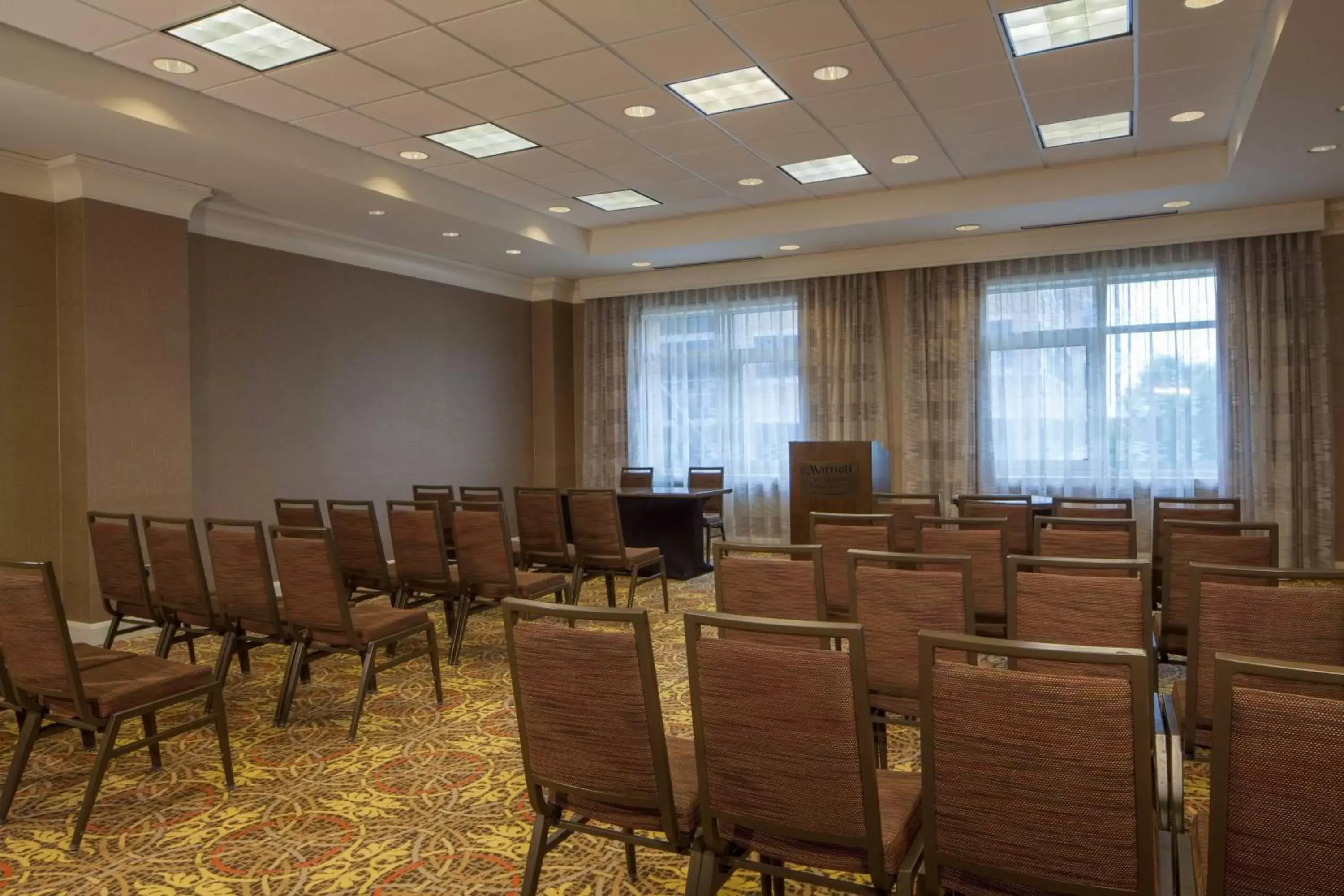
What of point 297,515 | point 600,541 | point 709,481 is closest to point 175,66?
point 297,515

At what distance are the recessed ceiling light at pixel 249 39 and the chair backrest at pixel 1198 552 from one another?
4.95m

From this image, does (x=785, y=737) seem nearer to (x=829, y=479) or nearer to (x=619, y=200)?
(x=829, y=479)

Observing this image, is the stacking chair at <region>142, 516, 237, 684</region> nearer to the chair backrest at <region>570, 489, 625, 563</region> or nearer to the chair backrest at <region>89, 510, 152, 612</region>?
the chair backrest at <region>89, 510, 152, 612</region>

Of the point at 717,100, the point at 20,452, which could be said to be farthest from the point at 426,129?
the point at 20,452

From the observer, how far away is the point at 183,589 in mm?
4375

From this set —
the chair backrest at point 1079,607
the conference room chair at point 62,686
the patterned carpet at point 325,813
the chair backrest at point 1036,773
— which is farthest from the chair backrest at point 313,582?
the chair backrest at point 1036,773

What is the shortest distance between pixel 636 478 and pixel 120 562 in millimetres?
5744

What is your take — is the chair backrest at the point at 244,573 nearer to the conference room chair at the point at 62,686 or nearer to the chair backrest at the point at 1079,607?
the conference room chair at the point at 62,686

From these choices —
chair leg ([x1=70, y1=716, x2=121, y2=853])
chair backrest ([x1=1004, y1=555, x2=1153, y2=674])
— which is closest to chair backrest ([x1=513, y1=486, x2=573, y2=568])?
chair leg ([x1=70, y1=716, x2=121, y2=853])

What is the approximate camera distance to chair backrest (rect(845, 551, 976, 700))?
9.40ft

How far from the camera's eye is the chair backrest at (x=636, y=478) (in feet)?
31.5

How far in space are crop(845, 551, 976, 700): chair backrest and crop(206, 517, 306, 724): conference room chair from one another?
2674mm

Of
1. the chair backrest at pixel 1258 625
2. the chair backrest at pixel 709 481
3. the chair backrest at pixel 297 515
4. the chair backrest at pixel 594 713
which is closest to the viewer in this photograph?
the chair backrest at pixel 594 713

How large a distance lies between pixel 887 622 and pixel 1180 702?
104cm
